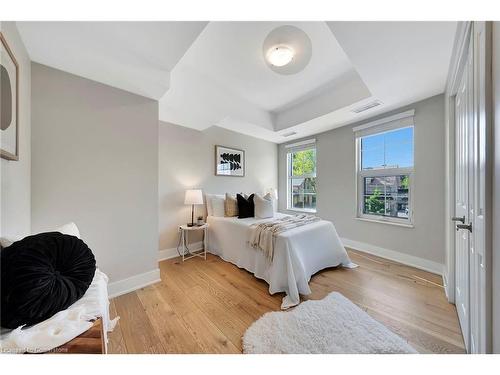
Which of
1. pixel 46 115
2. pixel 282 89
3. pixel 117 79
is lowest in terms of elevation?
pixel 46 115

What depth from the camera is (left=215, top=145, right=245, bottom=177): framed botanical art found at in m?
3.47

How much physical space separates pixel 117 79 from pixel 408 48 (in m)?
2.57

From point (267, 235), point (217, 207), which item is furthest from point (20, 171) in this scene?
point (217, 207)

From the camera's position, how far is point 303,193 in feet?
14.1

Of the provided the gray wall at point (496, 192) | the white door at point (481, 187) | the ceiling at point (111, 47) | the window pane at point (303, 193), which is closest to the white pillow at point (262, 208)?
the window pane at point (303, 193)

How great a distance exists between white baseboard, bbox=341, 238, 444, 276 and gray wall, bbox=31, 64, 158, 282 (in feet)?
10.4

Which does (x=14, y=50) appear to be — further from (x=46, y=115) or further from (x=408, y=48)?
(x=408, y=48)

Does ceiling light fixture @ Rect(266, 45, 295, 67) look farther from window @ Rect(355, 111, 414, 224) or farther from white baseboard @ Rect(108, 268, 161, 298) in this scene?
white baseboard @ Rect(108, 268, 161, 298)

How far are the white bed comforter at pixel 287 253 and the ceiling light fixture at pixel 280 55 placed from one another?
72.0 inches

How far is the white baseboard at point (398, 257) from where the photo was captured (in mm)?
2303

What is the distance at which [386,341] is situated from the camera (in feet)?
4.05

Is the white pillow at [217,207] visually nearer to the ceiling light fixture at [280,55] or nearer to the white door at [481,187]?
the ceiling light fixture at [280,55]
